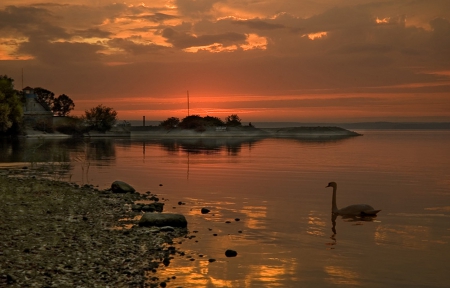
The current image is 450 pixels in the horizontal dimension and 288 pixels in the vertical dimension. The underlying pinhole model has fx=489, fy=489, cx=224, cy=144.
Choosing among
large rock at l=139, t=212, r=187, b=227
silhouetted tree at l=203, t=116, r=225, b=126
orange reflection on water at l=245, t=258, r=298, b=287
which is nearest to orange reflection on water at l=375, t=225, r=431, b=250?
orange reflection on water at l=245, t=258, r=298, b=287

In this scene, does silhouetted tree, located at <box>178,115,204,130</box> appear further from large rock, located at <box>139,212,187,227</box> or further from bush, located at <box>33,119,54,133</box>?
large rock, located at <box>139,212,187,227</box>

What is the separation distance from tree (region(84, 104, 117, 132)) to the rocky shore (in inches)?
5218

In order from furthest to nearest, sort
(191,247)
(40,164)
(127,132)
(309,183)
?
(127,132) → (40,164) → (309,183) → (191,247)

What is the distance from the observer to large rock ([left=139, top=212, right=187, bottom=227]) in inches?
702

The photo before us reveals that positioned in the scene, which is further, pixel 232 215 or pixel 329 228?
pixel 232 215

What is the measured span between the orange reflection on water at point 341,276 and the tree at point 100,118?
14431 cm

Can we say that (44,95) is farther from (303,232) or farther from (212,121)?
(303,232)

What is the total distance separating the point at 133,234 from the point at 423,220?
42.5 feet

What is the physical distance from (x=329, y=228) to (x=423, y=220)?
5.14m

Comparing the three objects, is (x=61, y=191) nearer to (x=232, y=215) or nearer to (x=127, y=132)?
(x=232, y=215)

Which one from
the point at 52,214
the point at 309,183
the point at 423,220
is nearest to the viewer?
the point at 52,214

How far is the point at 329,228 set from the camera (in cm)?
1933

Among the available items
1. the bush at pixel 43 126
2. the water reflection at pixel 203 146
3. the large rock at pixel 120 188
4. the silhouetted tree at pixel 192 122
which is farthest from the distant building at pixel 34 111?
the large rock at pixel 120 188

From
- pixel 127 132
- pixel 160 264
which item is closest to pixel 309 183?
pixel 160 264
